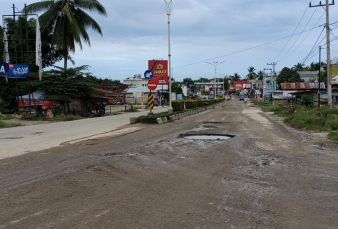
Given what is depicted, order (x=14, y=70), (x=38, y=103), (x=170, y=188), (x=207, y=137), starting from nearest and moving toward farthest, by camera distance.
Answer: (x=170, y=188) < (x=207, y=137) < (x=14, y=70) < (x=38, y=103)

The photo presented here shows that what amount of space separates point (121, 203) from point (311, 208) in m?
2.89

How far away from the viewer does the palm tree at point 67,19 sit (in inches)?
1286

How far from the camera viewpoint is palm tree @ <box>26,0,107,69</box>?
107 ft

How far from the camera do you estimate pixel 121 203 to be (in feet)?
17.6

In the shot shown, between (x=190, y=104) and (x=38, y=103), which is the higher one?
(x=38, y=103)

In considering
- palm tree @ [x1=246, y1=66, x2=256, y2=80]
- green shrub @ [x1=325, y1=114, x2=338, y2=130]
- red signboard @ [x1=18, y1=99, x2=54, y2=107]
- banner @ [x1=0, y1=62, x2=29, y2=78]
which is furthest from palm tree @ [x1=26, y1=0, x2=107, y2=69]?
palm tree @ [x1=246, y1=66, x2=256, y2=80]

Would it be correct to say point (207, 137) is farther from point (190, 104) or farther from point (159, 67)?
point (190, 104)

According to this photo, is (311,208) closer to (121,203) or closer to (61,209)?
(121,203)

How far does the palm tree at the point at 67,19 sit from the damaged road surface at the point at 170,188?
80.2 feet

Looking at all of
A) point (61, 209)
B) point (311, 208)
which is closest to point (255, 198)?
point (311, 208)

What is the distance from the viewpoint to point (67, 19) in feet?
109

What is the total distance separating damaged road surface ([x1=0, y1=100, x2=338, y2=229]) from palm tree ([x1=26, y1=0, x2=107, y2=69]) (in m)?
24.4

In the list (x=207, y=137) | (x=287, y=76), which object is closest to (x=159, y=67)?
(x=207, y=137)

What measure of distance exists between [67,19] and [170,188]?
30631 mm
